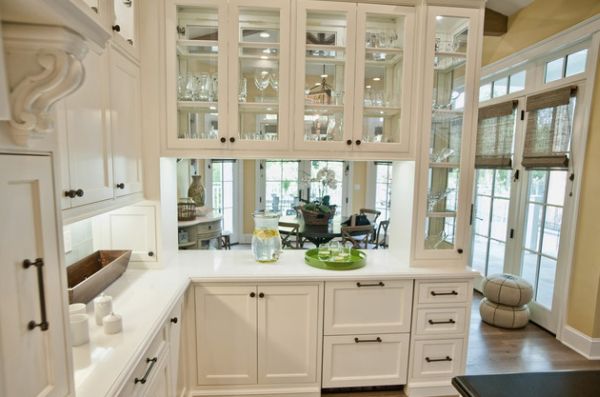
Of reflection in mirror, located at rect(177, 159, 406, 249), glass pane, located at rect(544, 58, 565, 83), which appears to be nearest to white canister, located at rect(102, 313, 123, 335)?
glass pane, located at rect(544, 58, 565, 83)

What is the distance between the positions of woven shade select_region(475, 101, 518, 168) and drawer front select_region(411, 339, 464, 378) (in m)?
2.33

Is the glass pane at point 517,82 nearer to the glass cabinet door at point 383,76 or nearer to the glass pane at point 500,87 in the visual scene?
the glass pane at point 500,87

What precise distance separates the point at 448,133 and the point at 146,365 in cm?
225

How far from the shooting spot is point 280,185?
665cm

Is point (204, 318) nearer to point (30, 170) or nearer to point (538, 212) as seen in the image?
point (30, 170)

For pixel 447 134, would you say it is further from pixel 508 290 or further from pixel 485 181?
pixel 485 181

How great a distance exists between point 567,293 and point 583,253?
1.34 feet

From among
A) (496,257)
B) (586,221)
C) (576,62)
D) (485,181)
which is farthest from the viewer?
(485,181)

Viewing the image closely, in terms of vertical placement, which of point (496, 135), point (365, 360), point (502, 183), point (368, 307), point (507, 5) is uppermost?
point (507, 5)

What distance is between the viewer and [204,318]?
209cm

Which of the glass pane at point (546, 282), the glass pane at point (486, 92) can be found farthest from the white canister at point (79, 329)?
the glass pane at point (486, 92)

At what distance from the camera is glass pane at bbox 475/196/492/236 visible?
4.04m

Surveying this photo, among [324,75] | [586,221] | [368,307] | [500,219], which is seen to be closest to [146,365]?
[368,307]

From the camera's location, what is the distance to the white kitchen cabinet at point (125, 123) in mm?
1576
